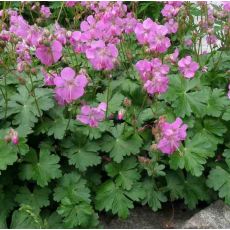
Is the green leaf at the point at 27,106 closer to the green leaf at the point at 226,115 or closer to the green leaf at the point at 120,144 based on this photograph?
the green leaf at the point at 120,144

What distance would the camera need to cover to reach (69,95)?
2.46 metres

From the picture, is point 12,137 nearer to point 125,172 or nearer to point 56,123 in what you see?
point 56,123

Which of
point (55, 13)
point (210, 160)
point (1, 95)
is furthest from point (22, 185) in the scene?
point (55, 13)

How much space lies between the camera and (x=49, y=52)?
8.06 feet

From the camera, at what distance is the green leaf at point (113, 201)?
252 centimetres

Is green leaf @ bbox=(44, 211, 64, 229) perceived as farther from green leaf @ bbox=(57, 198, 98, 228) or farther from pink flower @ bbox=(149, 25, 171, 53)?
pink flower @ bbox=(149, 25, 171, 53)

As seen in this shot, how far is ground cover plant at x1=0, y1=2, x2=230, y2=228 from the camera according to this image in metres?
2.46

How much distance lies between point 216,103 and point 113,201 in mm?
783

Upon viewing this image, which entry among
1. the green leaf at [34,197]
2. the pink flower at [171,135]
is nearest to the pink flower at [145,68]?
the pink flower at [171,135]

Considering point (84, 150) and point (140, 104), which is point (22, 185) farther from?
point (140, 104)

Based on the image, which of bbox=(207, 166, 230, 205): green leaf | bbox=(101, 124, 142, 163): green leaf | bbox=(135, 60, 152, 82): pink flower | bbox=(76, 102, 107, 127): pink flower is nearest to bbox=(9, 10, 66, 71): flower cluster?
bbox=(76, 102, 107, 127): pink flower

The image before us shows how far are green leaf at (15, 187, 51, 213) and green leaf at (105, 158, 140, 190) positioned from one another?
0.33m

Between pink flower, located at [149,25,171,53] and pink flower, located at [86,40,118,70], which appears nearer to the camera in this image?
pink flower, located at [86,40,118,70]

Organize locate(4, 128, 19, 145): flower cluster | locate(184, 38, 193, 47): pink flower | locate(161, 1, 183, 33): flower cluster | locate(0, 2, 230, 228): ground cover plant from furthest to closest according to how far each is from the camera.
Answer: locate(184, 38, 193, 47): pink flower
locate(161, 1, 183, 33): flower cluster
locate(0, 2, 230, 228): ground cover plant
locate(4, 128, 19, 145): flower cluster
